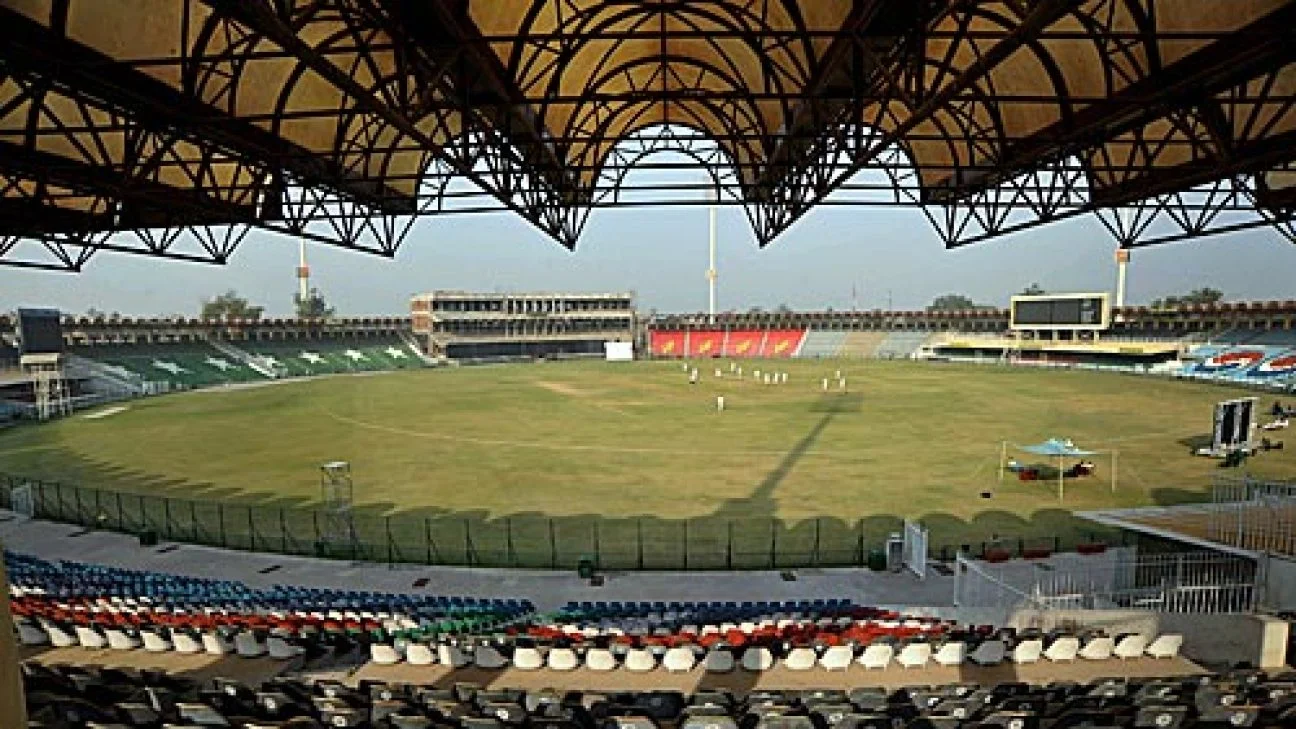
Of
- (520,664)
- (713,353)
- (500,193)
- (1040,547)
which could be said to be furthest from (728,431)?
(713,353)

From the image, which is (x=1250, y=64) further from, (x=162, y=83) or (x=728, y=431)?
(x=728, y=431)

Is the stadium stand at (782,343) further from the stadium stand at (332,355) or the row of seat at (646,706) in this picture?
the row of seat at (646,706)

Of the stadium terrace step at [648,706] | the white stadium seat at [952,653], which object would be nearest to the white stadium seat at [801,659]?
the stadium terrace step at [648,706]

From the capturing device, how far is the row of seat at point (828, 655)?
30.2ft

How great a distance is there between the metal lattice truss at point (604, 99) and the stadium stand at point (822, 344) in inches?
3188

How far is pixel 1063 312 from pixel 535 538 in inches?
3024

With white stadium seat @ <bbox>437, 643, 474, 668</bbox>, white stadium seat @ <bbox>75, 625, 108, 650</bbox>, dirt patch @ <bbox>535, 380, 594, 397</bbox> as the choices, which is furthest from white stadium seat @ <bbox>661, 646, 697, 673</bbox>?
dirt patch @ <bbox>535, 380, 594, 397</bbox>

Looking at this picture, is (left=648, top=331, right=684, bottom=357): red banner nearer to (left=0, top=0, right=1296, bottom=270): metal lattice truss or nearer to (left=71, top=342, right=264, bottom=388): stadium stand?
(left=71, top=342, right=264, bottom=388): stadium stand

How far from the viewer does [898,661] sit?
938 cm

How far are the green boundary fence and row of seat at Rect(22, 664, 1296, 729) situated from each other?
10.4 meters

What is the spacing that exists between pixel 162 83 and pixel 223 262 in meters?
13.8

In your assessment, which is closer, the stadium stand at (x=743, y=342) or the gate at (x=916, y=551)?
the gate at (x=916, y=551)

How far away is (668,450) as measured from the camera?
106ft

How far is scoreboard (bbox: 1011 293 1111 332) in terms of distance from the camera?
7544 cm
